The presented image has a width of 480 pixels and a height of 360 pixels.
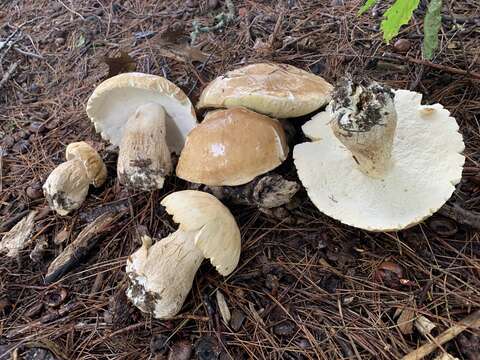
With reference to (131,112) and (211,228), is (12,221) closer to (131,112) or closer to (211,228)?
(131,112)

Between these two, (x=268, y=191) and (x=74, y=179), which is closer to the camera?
(x=268, y=191)

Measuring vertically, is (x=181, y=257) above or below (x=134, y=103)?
below

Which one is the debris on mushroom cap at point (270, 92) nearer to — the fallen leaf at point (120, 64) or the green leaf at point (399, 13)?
the green leaf at point (399, 13)

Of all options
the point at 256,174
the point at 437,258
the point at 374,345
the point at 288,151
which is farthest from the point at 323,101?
the point at 374,345

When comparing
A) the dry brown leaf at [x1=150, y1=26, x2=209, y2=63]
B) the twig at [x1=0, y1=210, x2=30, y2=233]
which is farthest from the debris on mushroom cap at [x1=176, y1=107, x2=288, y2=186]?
the twig at [x1=0, y1=210, x2=30, y2=233]

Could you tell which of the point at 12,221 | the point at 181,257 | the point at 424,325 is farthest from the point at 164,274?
the point at 12,221
